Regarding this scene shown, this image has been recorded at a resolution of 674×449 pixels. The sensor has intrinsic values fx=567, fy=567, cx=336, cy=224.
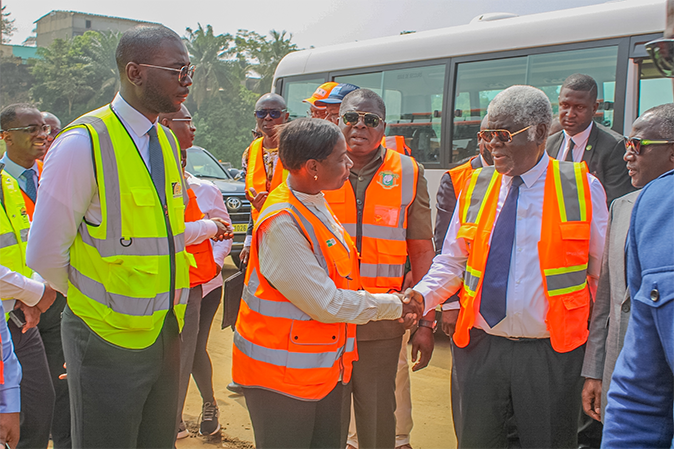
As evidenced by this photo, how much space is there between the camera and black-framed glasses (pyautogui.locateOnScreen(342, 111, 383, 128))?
10.7 feet

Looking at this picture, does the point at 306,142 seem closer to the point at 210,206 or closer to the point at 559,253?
the point at 559,253

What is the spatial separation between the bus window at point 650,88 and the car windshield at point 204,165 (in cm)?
800

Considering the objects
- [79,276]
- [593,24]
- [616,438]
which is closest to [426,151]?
[593,24]

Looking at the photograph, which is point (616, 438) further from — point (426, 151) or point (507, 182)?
point (426, 151)

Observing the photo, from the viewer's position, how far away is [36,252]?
231 cm

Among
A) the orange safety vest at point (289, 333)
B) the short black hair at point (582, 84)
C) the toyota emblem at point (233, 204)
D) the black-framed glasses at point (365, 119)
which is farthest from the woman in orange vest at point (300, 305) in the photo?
the toyota emblem at point (233, 204)

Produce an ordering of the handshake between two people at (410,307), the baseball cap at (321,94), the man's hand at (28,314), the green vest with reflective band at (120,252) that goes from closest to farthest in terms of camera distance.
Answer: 1. the green vest with reflective band at (120,252)
2. the handshake between two people at (410,307)
3. the man's hand at (28,314)
4. the baseball cap at (321,94)

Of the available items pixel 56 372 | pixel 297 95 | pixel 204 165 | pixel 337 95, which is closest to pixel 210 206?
pixel 337 95

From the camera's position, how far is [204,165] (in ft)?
38.9

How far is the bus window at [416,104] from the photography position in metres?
7.16

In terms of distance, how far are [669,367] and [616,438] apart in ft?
0.73

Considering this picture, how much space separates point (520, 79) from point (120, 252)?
5355mm

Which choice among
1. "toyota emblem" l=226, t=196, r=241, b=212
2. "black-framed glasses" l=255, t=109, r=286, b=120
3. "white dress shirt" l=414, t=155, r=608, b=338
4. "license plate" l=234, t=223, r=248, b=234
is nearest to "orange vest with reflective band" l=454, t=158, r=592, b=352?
"white dress shirt" l=414, t=155, r=608, b=338

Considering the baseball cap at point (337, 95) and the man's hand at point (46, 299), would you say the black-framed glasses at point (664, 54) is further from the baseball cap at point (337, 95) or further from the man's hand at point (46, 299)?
the baseball cap at point (337, 95)
